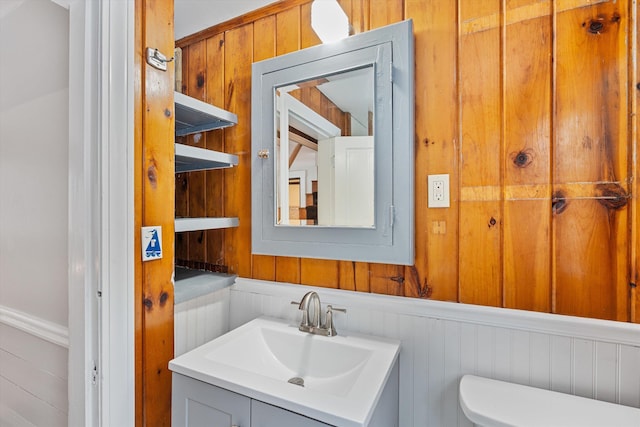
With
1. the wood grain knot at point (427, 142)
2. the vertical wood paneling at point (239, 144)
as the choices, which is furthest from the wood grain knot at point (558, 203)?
the vertical wood paneling at point (239, 144)

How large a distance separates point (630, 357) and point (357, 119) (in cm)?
107

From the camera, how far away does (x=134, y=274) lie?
0.93m

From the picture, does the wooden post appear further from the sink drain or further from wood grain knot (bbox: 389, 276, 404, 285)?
wood grain knot (bbox: 389, 276, 404, 285)

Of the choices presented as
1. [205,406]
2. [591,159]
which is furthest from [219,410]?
[591,159]

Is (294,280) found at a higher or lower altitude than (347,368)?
higher

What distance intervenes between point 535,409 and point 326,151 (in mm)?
1004

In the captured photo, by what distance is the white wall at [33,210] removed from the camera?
1012 millimetres

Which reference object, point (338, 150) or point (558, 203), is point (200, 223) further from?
point (558, 203)

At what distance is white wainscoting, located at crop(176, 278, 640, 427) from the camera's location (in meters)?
0.81

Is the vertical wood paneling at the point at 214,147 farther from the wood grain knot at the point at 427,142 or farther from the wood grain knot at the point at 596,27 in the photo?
Result: the wood grain knot at the point at 596,27

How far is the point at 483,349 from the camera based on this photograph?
0.95 meters

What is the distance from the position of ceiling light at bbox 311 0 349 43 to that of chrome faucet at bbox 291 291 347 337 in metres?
0.98

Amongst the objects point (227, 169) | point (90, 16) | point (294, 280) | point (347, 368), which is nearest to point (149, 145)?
point (90, 16)

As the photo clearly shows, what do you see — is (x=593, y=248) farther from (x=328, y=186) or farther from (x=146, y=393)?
(x=146, y=393)
